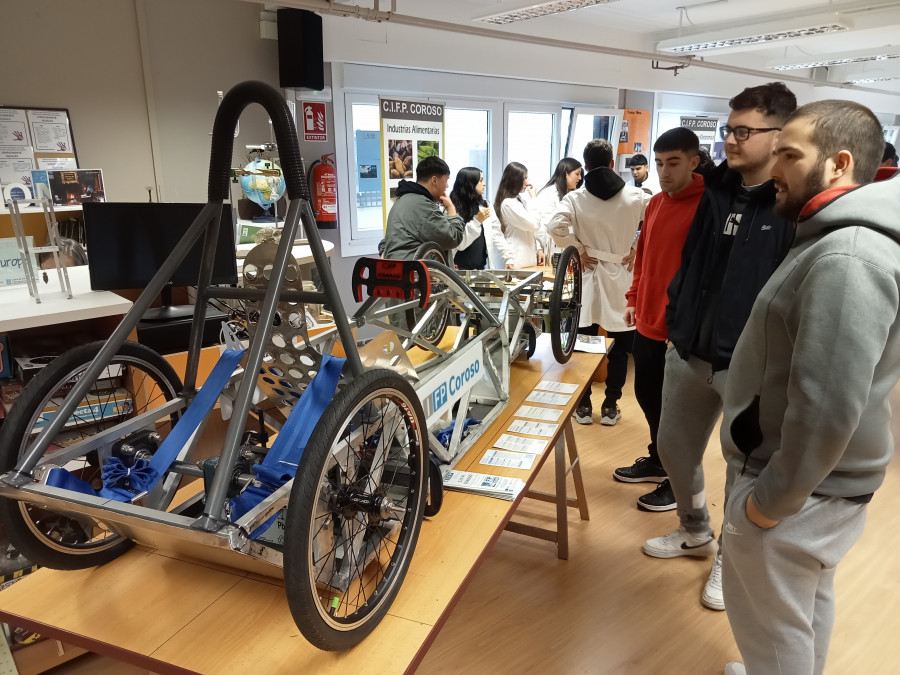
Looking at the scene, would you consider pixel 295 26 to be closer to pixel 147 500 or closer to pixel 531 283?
pixel 531 283

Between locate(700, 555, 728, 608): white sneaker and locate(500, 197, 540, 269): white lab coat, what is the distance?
10.3 feet

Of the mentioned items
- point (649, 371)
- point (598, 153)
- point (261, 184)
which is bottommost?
point (649, 371)

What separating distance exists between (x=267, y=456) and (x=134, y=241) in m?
1.52

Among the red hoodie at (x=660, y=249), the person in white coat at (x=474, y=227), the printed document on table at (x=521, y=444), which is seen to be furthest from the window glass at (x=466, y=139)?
the printed document on table at (x=521, y=444)

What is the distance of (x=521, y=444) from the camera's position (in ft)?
6.44

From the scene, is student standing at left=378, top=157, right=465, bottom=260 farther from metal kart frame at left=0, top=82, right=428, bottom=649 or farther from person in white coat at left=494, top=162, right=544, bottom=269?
metal kart frame at left=0, top=82, right=428, bottom=649

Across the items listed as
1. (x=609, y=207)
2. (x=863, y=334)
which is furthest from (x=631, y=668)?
(x=609, y=207)

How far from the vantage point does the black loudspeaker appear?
439cm

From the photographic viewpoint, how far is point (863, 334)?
1140 mm

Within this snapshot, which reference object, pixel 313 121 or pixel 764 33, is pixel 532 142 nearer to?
pixel 764 33

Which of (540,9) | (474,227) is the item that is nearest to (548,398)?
(474,227)

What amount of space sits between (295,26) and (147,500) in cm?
394

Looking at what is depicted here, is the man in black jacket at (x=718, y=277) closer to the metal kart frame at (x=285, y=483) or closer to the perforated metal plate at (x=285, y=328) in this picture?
the metal kart frame at (x=285, y=483)

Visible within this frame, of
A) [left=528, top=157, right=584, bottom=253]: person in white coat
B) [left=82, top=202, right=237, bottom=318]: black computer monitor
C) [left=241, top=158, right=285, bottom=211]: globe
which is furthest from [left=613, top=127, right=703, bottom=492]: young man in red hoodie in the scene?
[left=528, top=157, right=584, bottom=253]: person in white coat
